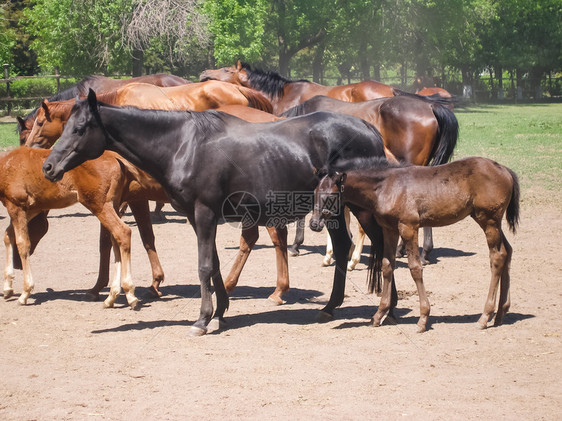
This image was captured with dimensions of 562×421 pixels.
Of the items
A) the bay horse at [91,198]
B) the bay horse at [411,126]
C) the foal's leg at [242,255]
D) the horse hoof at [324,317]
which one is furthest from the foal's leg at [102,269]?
the bay horse at [411,126]

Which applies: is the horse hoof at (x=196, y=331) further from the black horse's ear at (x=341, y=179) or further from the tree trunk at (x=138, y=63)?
the tree trunk at (x=138, y=63)

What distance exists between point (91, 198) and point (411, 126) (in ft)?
14.4

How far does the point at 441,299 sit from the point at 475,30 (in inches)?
1857

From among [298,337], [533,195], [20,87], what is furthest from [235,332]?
[20,87]

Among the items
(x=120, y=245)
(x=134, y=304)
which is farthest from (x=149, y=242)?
(x=134, y=304)

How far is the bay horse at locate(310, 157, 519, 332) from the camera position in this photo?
633cm

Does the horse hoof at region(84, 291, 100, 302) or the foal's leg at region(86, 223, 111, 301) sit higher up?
the foal's leg at region(86, 223, 111, 301)

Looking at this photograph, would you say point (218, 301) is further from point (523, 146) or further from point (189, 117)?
point (523, 146)

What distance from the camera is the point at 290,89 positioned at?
1235cm

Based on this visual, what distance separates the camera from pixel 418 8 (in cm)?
4653

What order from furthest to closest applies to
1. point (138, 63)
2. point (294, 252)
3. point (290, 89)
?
point (138, 63) → point (290, 89) → point (294, 252)

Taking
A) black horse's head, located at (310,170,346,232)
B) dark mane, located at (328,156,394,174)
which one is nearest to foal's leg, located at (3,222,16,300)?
black horse's head, located at (310,170,346,232)

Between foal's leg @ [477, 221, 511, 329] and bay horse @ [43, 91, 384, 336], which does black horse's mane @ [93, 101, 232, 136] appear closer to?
bay horse @ [43, 91, 384, 336]

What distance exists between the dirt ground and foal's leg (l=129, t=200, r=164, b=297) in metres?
0.20
